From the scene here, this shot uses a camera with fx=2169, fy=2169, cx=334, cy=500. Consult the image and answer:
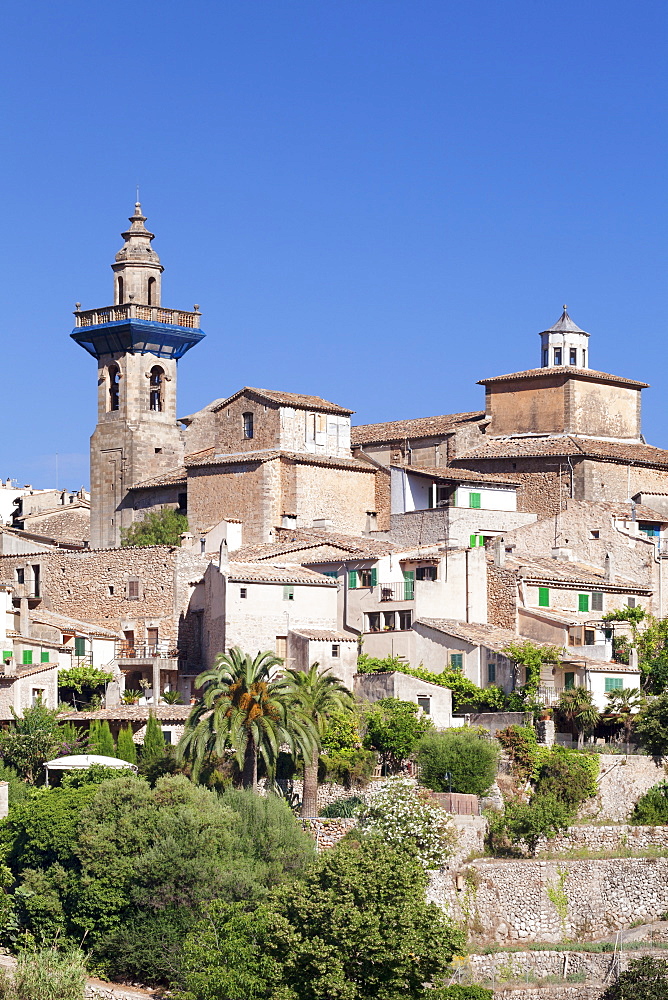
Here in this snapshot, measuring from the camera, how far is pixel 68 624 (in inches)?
2534

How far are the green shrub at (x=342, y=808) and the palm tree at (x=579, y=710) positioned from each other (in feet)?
21.9

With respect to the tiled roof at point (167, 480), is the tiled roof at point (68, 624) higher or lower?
lower

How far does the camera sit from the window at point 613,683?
56188mm

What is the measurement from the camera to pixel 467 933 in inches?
1857

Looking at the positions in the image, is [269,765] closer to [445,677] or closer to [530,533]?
[445,677]

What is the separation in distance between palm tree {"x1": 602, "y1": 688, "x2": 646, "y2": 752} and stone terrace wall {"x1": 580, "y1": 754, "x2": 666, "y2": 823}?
5.12 feet

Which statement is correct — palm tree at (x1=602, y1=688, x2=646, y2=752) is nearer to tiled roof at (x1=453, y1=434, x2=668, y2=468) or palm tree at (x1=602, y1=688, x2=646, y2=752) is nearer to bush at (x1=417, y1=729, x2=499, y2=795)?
bush at (x1=417, y1=729, x2=499, y2=795)

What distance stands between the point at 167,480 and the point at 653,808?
1017 inches

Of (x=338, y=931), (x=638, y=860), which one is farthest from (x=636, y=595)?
(x=338, y=931)

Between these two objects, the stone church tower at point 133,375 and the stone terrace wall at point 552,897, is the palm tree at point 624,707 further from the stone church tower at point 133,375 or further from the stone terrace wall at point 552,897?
the stone church tower at point 133,375

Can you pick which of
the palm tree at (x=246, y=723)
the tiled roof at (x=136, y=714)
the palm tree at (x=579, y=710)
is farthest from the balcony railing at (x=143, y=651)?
the palm tree at (x=579, y=710)

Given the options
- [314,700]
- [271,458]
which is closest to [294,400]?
[271,458]

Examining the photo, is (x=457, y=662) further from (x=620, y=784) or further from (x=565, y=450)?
(x=565, y=450)

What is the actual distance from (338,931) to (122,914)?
7.96m
